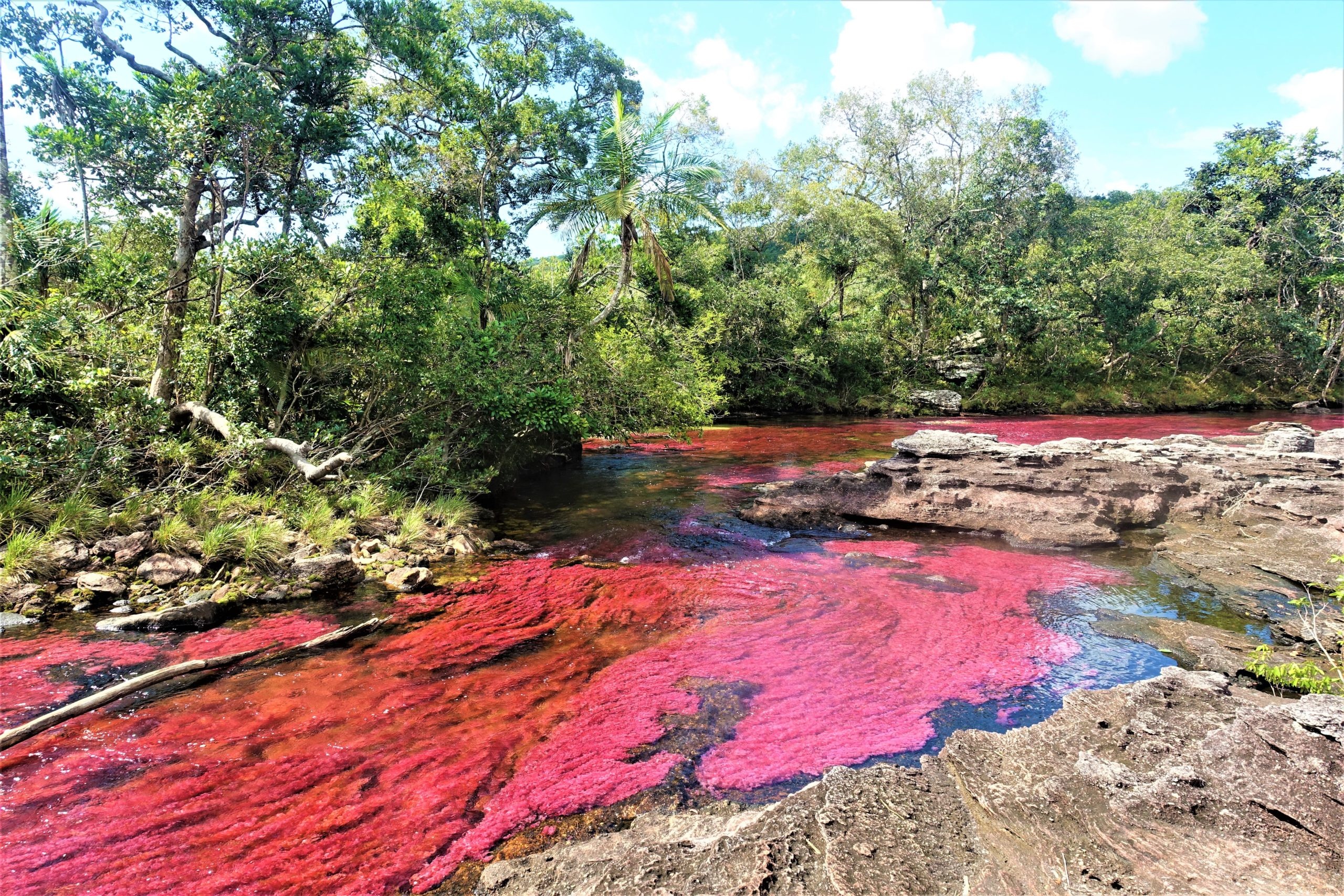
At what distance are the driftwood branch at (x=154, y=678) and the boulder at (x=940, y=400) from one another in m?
28.2

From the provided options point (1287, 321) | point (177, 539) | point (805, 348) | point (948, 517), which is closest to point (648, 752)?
point (177, 539)

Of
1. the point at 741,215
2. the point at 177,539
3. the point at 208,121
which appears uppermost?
the point at 741,215

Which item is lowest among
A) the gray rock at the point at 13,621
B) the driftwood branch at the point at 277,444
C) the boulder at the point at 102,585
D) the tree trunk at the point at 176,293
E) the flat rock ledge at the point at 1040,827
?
the flat rock ledge at the point at 1040,827

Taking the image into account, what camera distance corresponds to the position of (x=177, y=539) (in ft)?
25.0

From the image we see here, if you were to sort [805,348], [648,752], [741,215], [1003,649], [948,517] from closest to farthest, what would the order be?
[648,752] → [1003,649] → [948,517] → [805,348] → [741,215]

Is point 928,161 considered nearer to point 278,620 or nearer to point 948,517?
point 948,517

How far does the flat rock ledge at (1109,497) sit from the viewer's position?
9031mm

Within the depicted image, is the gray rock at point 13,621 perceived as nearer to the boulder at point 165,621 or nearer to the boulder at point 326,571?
the boulder at point 165,621

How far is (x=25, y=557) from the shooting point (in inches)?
268

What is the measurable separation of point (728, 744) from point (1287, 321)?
38.9 meters

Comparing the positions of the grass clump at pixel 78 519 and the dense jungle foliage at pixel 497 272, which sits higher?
the dense jungle foliage at pixel 497 272

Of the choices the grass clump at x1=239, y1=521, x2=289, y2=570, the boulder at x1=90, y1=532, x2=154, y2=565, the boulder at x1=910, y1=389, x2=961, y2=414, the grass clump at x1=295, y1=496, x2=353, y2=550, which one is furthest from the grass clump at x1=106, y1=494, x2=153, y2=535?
the boulder at x1=910, y1=389, x2=961, y2=414

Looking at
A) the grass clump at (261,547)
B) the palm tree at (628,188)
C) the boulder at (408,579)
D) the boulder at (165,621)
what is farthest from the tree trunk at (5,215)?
the palm tree at (628,188)

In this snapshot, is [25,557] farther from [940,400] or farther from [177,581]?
[940,400]
